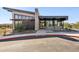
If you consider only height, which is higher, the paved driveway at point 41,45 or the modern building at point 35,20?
the modern building at point 35,20

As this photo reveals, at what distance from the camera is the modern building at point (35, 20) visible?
3928 mm

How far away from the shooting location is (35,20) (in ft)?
13.0

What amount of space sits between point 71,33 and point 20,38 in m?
0.98

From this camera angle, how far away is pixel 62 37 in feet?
13.1

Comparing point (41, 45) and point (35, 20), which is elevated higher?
point (35, 20)

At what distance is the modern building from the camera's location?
12.9 ft

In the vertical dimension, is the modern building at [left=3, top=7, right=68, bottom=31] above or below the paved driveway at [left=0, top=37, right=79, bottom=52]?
above
